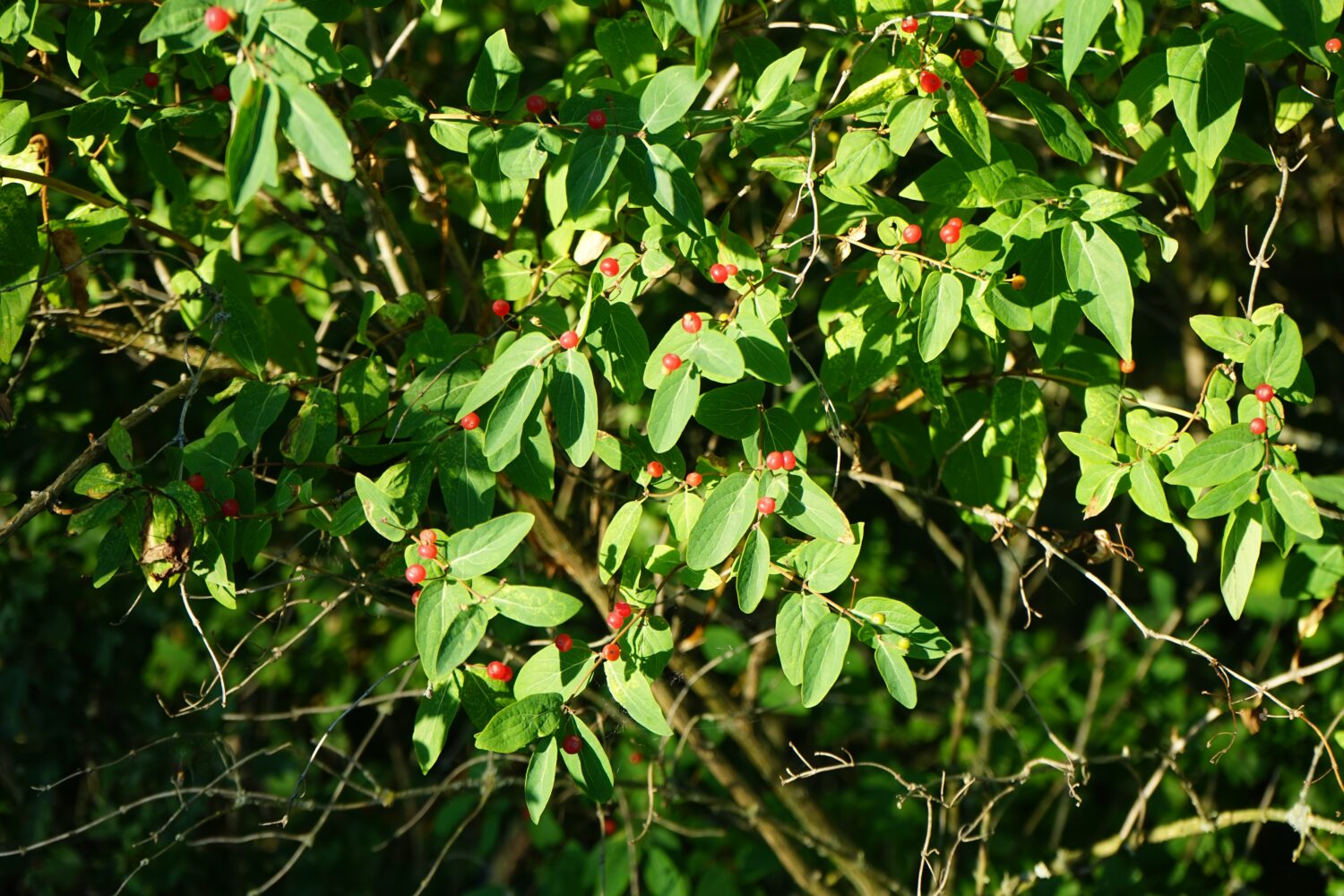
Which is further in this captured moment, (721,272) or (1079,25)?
(721,272)

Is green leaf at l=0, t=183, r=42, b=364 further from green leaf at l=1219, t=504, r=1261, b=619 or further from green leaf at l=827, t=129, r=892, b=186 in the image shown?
green leaf at l=1219, t=504, r=1261, b=619

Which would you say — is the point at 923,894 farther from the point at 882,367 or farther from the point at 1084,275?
the point at 1084,275

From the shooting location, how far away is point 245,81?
108cm

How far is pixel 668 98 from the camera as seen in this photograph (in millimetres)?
1375

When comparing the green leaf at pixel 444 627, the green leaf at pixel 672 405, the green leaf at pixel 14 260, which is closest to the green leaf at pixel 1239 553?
the green leaf at pixel 672 405

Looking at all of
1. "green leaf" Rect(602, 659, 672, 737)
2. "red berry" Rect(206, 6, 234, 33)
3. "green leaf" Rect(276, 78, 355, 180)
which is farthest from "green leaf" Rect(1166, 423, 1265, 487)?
"red berry" Rect(206, 6, 234, 33)

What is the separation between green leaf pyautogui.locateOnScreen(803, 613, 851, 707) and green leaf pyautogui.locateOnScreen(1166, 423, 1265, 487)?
48cm

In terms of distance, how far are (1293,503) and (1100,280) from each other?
382 millimetres

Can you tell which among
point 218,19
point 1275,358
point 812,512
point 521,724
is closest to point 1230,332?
point 1275,358

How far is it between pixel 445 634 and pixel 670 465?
451mm

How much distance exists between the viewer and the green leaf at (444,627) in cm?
137

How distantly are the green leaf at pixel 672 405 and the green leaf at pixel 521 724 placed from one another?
375 mm

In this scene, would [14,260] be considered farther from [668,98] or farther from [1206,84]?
[1206,84]

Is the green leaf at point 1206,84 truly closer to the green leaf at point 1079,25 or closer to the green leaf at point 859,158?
the green leaf at point 1079,25
